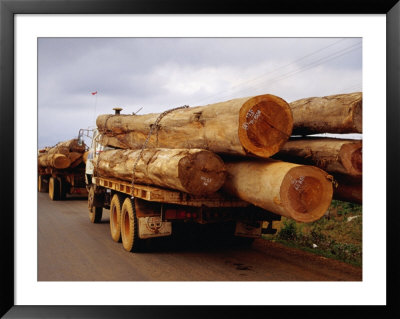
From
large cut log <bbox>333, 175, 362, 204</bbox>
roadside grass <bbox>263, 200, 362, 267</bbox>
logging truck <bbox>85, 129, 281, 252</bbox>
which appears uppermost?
large cut log <bbox>333, 175, 362, 204</bbox>

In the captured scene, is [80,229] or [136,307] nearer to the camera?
[136,307]

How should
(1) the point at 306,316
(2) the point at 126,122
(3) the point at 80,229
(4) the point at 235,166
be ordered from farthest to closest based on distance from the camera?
(3) the point at 80,229 → (2) the point at 126,122 → (4) the point at 235,166 → (1) the point at 306,316

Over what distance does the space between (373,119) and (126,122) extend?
533cm

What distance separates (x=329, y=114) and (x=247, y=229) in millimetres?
2835

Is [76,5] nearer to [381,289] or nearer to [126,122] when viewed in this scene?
[126,122]

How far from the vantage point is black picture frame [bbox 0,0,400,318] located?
203 inches

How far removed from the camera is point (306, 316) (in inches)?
203

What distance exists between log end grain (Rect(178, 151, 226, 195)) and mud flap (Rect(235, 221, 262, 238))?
2100mm

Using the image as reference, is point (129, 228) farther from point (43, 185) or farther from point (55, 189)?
point (43, 185)

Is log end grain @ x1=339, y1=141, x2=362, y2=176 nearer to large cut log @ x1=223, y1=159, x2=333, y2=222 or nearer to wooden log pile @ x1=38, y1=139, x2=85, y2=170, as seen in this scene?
large cut log @ x1=223, y1=159, x2=333, y2=222

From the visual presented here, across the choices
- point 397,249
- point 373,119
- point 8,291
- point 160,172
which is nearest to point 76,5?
point 160,172

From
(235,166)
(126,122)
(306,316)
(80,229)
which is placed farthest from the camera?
(80,229)

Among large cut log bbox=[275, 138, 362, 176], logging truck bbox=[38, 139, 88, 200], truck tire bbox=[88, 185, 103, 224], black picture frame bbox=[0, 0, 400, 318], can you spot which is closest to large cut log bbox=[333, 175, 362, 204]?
large cut log bbox=[275, 138, 362, 176]

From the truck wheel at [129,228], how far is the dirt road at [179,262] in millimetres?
163
